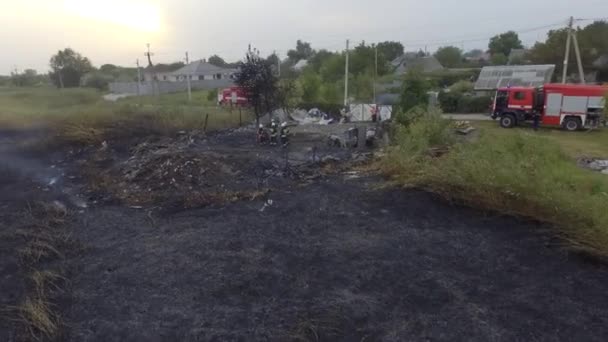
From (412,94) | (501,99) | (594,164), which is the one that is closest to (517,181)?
(594,164)

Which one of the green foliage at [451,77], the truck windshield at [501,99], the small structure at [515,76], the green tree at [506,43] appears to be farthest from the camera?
the green tree at [506,43]

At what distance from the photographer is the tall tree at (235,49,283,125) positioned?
1572 cm

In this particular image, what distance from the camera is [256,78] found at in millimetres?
15750

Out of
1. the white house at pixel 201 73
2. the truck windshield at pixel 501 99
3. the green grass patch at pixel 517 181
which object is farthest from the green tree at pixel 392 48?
the green grass patch at pixel 517 181

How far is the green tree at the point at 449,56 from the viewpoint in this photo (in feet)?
205

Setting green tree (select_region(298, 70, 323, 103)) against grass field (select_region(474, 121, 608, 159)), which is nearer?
grass field (select_region(474, 121, 608, 159))

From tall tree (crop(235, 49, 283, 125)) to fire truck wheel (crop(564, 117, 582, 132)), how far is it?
12.1 m

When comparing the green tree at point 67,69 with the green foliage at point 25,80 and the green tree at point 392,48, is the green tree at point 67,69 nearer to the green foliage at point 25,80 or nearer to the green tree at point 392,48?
the green foliage at point 25,80

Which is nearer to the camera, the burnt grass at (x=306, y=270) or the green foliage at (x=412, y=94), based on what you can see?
the burnt grass at (x=306, y=270)

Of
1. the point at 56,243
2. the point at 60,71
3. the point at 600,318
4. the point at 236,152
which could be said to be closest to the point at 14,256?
the point at 56,243

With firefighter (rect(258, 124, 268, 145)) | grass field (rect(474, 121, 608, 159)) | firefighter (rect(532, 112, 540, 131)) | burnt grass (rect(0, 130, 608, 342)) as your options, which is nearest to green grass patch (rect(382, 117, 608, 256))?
burnt grass (rect(0, 130, 608, 342))

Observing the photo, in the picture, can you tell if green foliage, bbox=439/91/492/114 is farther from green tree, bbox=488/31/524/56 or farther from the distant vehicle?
green tree, bbox=488/31/524/56

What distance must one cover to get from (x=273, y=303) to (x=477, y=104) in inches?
905

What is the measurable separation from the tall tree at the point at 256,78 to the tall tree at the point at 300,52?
63439 millimetres
